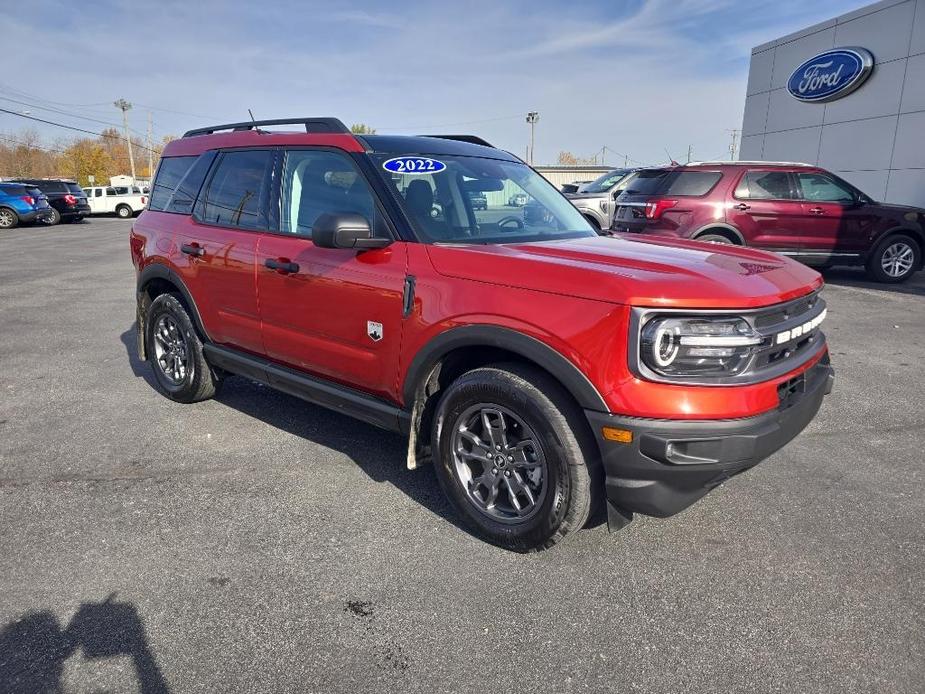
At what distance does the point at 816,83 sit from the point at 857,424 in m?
16.8

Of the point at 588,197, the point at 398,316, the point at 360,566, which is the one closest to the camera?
the point at 360,566

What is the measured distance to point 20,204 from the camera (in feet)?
74.4

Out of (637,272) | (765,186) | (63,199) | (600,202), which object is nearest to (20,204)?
(63,199)

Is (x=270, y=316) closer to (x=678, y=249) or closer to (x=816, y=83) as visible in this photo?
(x=678, y=249)

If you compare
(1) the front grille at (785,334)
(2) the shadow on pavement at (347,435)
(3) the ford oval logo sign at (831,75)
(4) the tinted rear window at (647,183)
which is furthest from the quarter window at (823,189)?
(2) the shadow on pavement at (347,435)

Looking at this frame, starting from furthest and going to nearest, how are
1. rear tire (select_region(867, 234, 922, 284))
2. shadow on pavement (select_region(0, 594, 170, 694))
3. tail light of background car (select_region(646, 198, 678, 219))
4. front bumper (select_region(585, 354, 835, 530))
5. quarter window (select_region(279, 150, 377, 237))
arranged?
1. rear tire (select_region(867, 234, 922, 284))
2. tail light of background car (select_region(646, 198, 678, 219))
3. quarter window (select_region(279, 150, 377, 237))
4. front bumper (select_region(585, 354, 835, 530))
5. shadow on pavement (select_region(0, 594, 170, 694))

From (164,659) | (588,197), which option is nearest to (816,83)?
(588,197)

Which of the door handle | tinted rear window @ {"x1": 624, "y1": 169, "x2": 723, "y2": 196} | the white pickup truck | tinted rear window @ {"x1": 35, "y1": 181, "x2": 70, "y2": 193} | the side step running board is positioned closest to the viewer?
the side step running board

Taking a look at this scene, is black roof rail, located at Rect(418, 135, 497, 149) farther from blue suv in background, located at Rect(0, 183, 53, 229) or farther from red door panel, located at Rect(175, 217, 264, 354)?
blue suv in background, located at Rect(0, 183, 53, 229)

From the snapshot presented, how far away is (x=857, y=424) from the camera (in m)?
4.43

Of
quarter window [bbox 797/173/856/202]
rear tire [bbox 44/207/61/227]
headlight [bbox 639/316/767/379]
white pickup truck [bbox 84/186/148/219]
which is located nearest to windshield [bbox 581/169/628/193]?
quarter window [bbox 797/173/856/202]

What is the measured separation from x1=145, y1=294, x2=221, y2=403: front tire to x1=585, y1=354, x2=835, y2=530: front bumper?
124 inches

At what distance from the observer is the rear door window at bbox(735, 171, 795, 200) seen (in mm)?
9656

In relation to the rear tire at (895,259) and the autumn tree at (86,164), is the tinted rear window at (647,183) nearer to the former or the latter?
the rear tire at (895,259)
